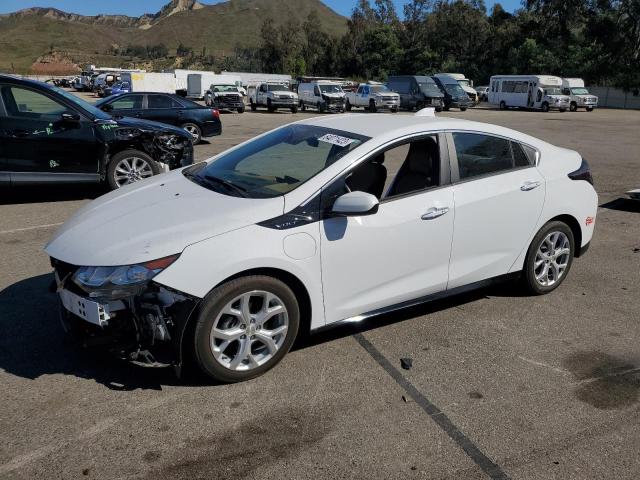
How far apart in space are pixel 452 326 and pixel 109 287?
2.49m

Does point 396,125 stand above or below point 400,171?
above

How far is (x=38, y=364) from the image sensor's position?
369 centimetres

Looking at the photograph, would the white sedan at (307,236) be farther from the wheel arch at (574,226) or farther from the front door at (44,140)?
the front door at (44,140)

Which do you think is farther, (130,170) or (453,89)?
(453,89)

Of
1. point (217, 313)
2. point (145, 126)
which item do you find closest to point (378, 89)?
point (145, 126)

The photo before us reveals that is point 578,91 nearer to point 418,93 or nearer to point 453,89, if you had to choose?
point 453,89

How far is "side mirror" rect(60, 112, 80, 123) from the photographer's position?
788cm

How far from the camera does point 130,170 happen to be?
8.44m

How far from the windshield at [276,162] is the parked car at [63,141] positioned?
4.12m

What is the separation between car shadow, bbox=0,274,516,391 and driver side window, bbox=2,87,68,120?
3690 mm

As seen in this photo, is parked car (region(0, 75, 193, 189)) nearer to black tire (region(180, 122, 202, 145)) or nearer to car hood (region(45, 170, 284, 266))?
car hood (region(45, 170, 284, 266))

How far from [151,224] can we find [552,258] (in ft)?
10.9

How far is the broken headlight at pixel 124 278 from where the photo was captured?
3184mm

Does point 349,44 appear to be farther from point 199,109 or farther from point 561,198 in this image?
point 561,198
